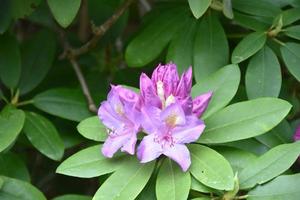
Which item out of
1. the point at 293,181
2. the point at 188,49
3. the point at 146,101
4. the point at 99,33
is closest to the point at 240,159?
the point at 293,181

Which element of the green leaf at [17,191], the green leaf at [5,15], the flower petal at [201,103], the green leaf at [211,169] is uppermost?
the green leaf at [5,15]

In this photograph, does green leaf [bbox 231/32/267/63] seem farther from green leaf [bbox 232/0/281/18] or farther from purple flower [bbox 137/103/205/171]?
purple flower [bbox 137/103/205/171]

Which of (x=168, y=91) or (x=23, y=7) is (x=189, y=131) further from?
(x=23, y=7)

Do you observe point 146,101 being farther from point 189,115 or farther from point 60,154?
point 60,154

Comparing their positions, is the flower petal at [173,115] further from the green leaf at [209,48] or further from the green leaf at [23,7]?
the green leaf at [23,7]

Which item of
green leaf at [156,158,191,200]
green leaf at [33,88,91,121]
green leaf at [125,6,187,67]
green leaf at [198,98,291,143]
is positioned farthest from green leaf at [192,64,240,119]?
green leaf at [33,88,91,121]

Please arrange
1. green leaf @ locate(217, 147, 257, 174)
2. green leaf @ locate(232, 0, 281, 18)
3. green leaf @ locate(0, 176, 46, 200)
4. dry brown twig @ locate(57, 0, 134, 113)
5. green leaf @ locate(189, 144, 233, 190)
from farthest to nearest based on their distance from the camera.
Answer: dry brown twig @ locate(57, 0, 134, 113) → green leaf @ locate(232, 0, 281, 18) → green leaf @ locate(0, 176, 46, 200) → green leaf @ locate(217, 147, 257, 174) → green leaf @ locate(189, 144, 233, 190)

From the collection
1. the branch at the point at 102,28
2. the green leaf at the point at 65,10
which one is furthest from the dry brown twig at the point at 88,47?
the green leaf at the point at 65,10

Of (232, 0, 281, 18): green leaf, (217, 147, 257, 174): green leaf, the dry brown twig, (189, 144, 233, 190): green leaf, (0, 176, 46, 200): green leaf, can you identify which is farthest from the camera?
the dry brown twig
